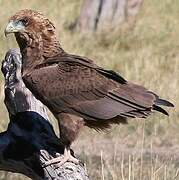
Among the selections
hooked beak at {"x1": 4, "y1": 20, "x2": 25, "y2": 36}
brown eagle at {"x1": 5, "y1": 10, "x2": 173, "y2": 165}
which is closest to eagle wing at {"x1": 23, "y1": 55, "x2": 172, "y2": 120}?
brown eagle at {"x1": 5, "y1": 10, "x2": 173, "y2": 165}

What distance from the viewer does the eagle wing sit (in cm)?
575

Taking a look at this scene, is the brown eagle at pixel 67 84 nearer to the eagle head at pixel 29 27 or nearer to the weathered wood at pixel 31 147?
the eagle head at pixel 29 27

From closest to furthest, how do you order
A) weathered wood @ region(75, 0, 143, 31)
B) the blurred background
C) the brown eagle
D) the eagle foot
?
1. the eagle foot
2. the brown eagle
3. the blurred background
4. weathered wood @ region(75, 0, 143, 31)

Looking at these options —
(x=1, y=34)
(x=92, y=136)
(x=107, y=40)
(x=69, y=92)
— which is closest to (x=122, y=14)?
(x=107, y=40)

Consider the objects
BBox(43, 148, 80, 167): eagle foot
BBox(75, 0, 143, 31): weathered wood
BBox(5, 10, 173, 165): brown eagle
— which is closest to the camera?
BBox(43, 148, 80, 167): eagle foot

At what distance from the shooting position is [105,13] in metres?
15.4

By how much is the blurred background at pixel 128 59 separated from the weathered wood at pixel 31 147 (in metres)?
0.73

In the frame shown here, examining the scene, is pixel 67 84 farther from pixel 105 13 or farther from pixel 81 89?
pixel 105 13

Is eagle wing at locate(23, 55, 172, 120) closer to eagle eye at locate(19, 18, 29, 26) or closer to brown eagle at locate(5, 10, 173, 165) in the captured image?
brown eagle at locate(5, 10, 173, 165)

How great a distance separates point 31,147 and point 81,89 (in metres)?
0.72

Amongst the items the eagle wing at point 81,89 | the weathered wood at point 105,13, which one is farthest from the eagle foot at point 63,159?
the weathered wood at point 105,13

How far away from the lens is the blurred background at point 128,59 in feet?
26.1

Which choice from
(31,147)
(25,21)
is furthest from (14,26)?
(31,147)

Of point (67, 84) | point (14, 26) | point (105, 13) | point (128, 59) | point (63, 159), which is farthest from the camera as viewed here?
point (105, 13)
